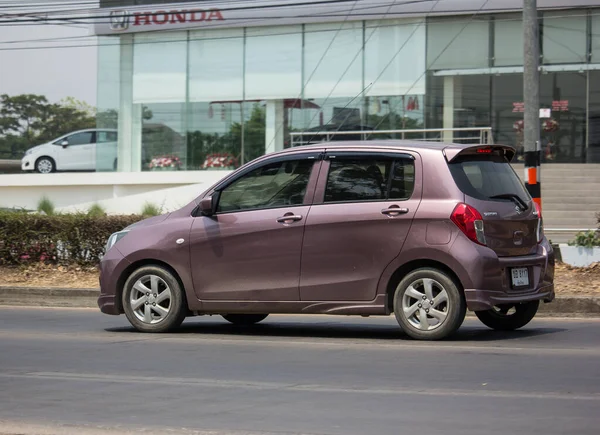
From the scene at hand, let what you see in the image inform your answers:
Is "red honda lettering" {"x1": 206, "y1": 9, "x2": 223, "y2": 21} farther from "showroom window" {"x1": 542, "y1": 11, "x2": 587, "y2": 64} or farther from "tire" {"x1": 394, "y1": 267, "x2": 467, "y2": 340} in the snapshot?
"tire" {"x1": 394, "y1": 267, "x2": 467, "y2": 340}

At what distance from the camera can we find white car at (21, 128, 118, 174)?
37.4m

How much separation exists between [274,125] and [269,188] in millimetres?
24890

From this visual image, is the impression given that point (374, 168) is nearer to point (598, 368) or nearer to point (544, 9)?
point (598, 368)

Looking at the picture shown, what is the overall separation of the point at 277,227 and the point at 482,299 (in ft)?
6.76

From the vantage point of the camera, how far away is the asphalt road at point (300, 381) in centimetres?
616

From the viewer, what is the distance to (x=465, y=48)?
3391 centimetres

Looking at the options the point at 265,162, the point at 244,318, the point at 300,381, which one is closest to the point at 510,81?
the point at 244,318

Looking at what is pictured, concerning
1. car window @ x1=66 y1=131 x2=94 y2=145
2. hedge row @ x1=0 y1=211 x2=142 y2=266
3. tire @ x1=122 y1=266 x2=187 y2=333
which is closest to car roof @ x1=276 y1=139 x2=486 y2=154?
tire @ x1=122 y1=266 x2=187 y2=333

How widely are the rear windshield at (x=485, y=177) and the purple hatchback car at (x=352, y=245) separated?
1cm

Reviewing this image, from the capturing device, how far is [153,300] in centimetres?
1077

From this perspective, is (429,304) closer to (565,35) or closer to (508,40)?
(508,40)

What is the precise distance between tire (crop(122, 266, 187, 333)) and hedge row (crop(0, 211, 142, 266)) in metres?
5.68

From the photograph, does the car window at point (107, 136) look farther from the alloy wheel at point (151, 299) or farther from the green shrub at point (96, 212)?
the alloy wheel at point (151, 299)

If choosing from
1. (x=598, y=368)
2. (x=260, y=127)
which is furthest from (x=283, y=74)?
(x=598, y=368)
